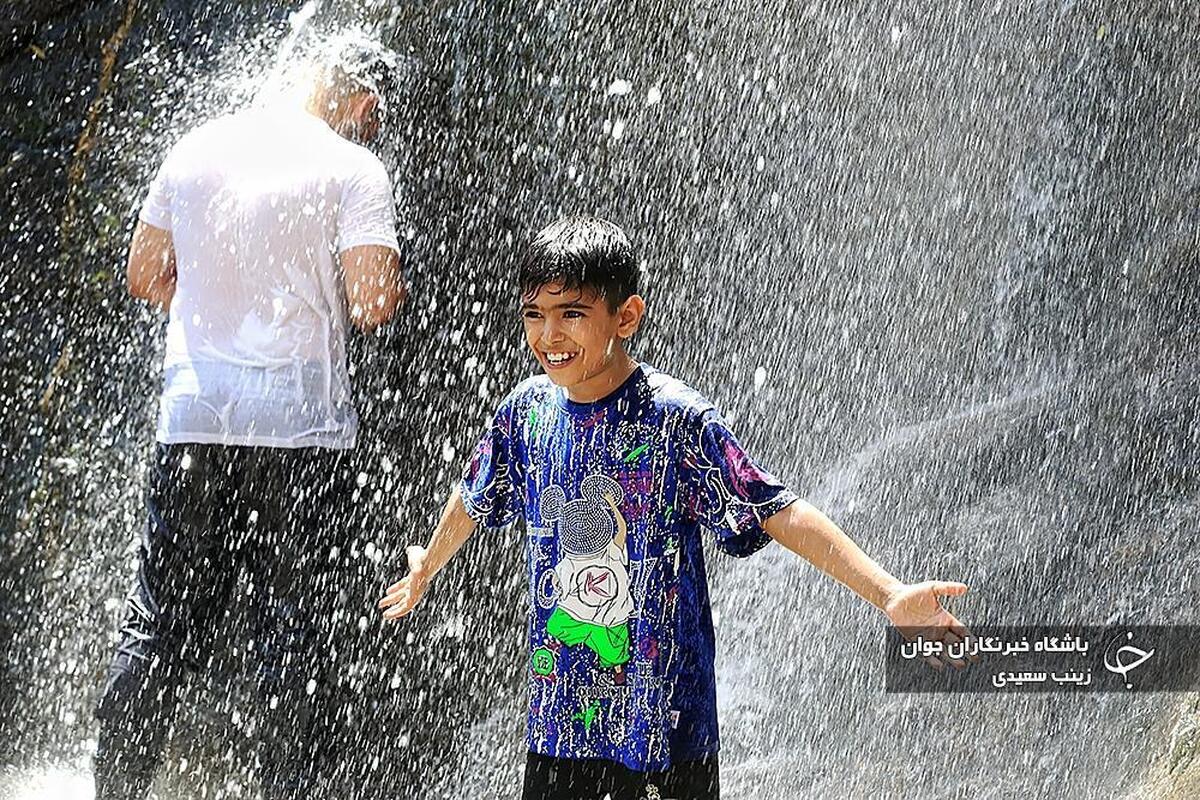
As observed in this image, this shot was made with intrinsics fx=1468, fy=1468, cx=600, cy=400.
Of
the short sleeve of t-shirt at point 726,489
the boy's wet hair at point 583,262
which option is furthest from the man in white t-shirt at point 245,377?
the short sleeve of t-shirt at point 726,489

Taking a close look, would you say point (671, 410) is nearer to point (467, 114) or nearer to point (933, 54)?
point (467, 114)

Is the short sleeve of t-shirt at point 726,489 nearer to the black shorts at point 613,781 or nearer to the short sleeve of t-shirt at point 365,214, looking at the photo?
the black shorts at point 613,781

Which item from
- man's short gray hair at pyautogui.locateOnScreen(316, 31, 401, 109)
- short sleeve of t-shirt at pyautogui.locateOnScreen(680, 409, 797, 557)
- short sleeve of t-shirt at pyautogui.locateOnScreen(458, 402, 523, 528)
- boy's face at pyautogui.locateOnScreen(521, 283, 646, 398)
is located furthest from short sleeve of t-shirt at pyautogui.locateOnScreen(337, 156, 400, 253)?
short sleeve of t-shirt at pyautogui.locateOnScreen(680, 409, 797, 557)

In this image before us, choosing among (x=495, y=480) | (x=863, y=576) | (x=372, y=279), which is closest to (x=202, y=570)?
(x=372, y=279)

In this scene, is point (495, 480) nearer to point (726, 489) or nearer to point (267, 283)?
point (726, 489)

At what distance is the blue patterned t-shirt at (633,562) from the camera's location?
243 centimetres

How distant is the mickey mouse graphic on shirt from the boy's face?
190mm

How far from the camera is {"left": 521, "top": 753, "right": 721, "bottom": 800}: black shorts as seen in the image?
7.90 feet

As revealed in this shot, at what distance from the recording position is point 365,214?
337cm

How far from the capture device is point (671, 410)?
2.49 metres

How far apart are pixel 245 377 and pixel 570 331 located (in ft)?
3.94

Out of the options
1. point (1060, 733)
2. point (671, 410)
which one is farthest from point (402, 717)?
point (671, 410)

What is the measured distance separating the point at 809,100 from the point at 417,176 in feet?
5.20

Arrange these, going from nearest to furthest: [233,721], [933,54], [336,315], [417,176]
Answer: [336,315]
[233,721]
[417,176]
[933,54]
